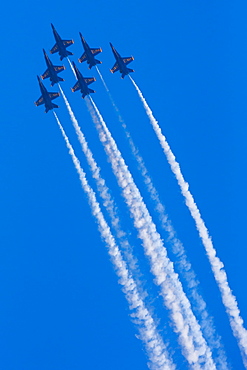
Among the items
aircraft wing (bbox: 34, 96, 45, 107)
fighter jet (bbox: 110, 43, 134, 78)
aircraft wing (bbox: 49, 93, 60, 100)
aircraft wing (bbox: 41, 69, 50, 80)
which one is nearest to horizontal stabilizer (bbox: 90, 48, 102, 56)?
fighter jet (bbox: 110, 43, 134, 78)

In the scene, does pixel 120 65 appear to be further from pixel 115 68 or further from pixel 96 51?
pixel 96 51

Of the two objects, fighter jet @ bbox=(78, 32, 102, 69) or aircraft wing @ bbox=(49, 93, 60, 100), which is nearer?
aircraft wing @ bbox=(49, 93, 60, 100)

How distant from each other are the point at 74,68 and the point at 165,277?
16.6m

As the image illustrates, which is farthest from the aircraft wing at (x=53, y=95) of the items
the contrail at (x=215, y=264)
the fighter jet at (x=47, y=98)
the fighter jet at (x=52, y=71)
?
the contrail at (x=215, y=264)

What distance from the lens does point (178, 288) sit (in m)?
42.7

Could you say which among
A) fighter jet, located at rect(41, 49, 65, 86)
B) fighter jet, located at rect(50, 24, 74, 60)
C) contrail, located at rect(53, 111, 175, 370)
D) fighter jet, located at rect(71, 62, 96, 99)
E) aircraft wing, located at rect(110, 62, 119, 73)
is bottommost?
contrail, located at rect(53, 111, 175, 370)

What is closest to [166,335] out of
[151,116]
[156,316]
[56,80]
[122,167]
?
[156,316]

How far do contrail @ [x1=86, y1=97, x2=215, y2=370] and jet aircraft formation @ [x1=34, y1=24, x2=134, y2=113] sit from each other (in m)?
5.74

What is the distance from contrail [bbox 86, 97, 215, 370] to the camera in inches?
1642

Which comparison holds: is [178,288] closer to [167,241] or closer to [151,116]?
[167,241]

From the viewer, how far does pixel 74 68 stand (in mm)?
48906

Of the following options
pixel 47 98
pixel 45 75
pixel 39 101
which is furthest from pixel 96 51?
pixel 39 101

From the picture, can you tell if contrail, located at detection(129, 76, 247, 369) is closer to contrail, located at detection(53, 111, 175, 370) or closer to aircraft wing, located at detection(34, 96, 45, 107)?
contrail, located at detection(53, 111, 175, 370)

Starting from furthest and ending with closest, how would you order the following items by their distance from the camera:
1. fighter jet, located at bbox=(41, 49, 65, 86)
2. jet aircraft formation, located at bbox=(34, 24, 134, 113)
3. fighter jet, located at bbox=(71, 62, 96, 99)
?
1. fighter jet, located at bbox=(41, 49, 65, 86)
2. jet aircraft formation, located at bbox=(34, 24, 134, 113)
3. fighter jet, located at bbox=(71, 62, 96, 99)
